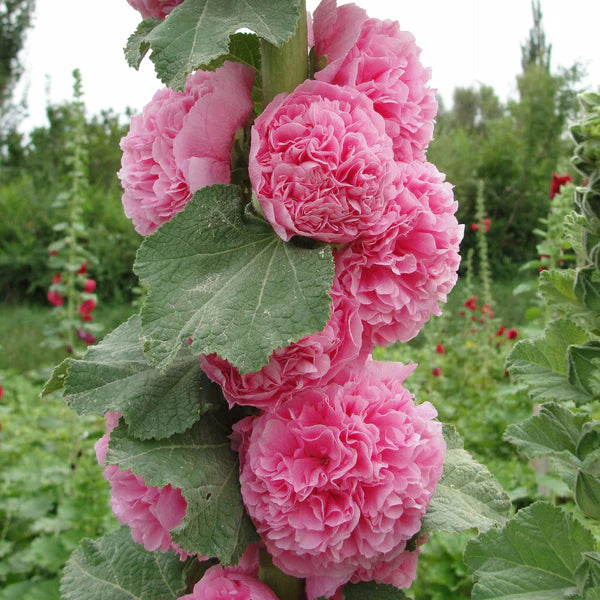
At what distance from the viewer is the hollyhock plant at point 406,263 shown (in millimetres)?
1025

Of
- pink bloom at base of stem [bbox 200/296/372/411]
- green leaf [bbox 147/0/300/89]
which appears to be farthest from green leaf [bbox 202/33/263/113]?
pink bloom at base of stem [bbox 200/296/372/411]

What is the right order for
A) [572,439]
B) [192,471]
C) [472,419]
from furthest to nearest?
[472,419], [572,439], [192,471]

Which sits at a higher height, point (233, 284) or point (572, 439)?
point (233, 284)

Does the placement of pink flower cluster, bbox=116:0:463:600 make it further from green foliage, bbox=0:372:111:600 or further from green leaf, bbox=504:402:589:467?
green foliage, bbox=0:372:111:600

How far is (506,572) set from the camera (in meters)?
1.14

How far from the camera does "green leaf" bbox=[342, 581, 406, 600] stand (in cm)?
119

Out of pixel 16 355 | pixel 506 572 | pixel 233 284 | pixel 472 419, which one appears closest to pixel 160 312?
pixel 233 284

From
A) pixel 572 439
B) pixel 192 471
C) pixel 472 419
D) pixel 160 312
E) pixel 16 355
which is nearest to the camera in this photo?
pixel 160 312

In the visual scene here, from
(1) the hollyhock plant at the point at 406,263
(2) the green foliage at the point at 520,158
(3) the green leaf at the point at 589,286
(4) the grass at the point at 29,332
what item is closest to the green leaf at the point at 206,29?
(1) the hollyhock plant at the point at 406,263

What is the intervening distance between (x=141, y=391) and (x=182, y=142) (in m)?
0.42

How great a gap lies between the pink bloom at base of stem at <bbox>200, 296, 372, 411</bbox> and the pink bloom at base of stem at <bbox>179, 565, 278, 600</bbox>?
34cm

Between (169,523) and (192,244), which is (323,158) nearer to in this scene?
(192,244)

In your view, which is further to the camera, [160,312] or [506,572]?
[506,572]

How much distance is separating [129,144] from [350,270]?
46 centimetres
